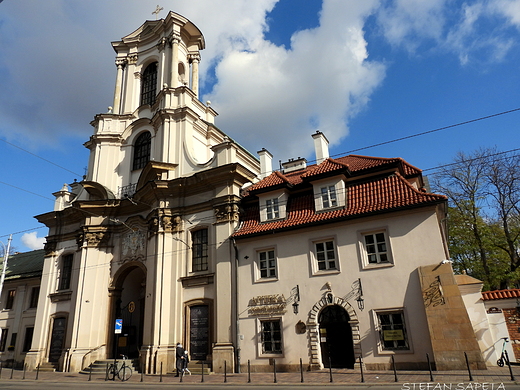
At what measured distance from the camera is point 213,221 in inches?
872

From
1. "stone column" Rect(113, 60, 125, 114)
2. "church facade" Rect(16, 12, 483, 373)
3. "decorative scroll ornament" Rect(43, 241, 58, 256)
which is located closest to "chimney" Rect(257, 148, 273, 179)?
"church facade" Rect(16, 12, 483, 373)

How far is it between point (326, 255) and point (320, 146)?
31.9 ft

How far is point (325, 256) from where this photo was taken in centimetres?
1817

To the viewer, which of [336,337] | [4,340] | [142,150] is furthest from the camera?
[4,340]

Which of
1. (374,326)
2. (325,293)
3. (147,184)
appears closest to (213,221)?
(147,184)

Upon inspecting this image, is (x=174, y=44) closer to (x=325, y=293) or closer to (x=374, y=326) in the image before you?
(x=325, y=293)

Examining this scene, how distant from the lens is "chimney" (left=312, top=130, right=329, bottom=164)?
25516 millimetres

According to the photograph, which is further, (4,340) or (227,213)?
(4,340)

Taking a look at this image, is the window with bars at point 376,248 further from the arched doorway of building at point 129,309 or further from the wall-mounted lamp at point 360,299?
the arched doorway of building at point 129,309

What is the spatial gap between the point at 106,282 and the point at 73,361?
16.3 ft

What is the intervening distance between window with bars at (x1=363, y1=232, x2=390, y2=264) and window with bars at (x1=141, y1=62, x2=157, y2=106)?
21412 millimetres

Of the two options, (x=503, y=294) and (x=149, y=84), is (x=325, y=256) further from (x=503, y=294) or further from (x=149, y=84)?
(x=149, y=84)

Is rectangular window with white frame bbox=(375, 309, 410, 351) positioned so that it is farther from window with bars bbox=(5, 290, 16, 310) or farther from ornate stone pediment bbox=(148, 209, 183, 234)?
window with bars bbox=(5, 290, 16, 310)

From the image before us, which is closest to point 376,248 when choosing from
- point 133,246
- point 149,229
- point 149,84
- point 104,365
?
point 149,229
